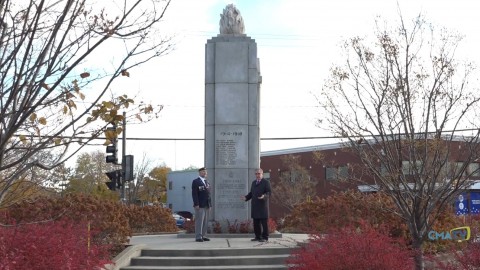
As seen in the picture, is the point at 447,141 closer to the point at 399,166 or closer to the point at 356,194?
the point at 399,166

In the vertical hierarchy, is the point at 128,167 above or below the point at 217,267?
above

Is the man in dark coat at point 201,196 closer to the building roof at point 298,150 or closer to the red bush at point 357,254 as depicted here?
the red bush at point 357,254

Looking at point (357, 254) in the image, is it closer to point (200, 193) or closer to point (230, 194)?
point (200, 193)

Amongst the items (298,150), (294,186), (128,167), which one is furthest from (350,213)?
(298,150)

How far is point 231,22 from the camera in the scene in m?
18.8

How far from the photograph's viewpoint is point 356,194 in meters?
17.1

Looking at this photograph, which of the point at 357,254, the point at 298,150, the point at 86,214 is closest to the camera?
the point at 357,254

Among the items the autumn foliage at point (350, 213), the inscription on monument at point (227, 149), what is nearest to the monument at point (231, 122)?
the inscription on monument at point (227, 149)

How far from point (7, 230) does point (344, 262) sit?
4.94m

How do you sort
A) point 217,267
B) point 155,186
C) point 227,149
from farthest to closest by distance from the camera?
point 155,186 → point 227,149 → point 217,267

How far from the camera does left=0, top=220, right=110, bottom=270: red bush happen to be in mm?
8594

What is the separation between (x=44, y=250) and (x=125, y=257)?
425 cm

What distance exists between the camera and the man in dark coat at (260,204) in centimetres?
1545

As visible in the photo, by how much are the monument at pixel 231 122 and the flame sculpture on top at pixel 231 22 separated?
36cm
